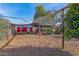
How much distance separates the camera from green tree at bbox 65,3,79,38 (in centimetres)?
302

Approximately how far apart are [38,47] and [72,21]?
433mm

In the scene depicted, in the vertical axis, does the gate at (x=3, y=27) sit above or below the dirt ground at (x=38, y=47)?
above

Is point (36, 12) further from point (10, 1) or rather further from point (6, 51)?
point (6, 51)

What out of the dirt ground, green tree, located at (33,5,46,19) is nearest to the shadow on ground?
the dirt ground

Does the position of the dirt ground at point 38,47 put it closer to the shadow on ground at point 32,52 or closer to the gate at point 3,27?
the shadow on ground at point 32,52

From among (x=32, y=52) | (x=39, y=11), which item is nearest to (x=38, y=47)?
(x=32, y=52)

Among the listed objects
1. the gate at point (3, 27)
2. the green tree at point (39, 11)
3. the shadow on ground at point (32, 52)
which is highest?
the green tree at point (39, 11)

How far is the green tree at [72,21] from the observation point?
3.02 metres

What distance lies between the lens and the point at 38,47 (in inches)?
120

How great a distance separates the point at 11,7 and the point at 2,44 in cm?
39

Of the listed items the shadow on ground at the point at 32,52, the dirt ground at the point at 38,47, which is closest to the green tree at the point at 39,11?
the dirt ground at the point at 38,47

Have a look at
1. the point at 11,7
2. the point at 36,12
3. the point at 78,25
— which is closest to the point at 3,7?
the point at 11,7

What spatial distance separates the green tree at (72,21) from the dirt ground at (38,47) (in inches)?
3.8

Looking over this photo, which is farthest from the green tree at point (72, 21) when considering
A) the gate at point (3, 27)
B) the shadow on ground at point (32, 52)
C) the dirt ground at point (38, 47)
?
the gate at point (3, 27)
